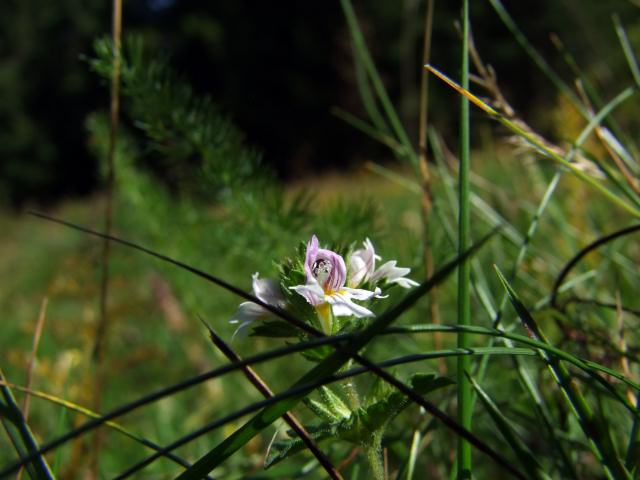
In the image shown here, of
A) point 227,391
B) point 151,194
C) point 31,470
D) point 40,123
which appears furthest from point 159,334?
point 40,123

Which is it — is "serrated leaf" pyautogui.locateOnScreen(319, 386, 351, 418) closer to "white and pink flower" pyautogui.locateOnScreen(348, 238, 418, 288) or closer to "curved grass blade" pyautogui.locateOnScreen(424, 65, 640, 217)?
"white and pink flower" pyautogui.locateOnScreen(348, 238, 418, 288)

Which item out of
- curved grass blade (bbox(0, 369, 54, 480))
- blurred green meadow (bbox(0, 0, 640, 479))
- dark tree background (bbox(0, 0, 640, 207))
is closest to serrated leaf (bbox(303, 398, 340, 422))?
blurred green meadow (bbox(0, 0, 640, 479))

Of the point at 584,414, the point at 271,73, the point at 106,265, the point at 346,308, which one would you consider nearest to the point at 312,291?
the point at 346,308

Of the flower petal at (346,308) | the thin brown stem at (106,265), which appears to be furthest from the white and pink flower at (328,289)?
the thin brown stem at (106,265)

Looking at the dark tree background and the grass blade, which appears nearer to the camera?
the grass blade

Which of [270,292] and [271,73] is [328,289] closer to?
[270,292]

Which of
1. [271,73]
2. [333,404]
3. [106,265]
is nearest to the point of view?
[333,404]
